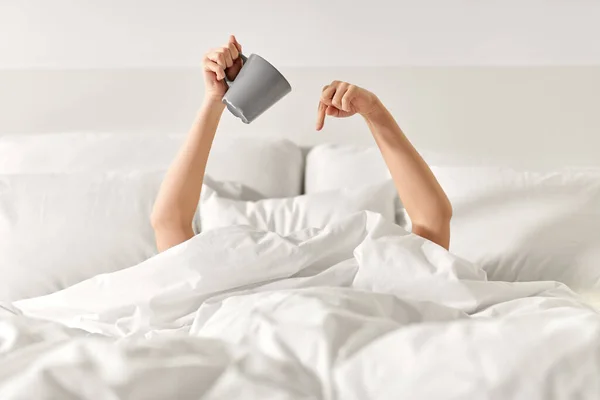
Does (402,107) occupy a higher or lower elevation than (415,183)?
higher

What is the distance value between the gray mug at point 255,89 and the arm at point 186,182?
257 millimetres

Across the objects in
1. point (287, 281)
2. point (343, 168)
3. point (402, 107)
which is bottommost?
point (287, 281)

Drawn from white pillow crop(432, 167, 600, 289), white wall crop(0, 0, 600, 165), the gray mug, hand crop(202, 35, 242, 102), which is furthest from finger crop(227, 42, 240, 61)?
white wall crop(0, 0, 600, 165)

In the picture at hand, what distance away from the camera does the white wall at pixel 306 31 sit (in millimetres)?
2016

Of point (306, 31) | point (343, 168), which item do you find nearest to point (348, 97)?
point (343, 168)

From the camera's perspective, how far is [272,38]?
211 cm

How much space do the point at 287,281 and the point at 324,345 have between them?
426 millimetres

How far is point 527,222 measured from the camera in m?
1.58

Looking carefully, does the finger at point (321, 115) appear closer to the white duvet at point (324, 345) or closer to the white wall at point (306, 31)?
the white duvet at point (324, 345)

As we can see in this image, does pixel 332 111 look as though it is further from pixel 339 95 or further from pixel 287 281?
pixel 287 281

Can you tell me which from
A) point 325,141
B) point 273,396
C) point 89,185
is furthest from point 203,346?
point 325,141

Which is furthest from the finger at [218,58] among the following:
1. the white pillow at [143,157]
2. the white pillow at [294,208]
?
the white pillow at [143,157]

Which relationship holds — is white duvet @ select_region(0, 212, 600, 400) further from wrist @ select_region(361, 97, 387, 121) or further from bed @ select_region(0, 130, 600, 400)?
wrist @ select_region(361, 97, 387, 121)

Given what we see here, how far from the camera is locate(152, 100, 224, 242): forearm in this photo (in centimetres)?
149
